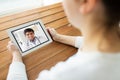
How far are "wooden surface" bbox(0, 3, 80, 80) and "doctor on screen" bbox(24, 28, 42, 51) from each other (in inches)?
1.5

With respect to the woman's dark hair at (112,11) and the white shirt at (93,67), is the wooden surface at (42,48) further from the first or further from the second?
the woman's dark hair at (112,11)

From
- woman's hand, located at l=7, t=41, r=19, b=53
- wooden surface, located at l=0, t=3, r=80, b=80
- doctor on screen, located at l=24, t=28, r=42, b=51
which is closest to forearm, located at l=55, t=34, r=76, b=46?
wooden surface, located at l=0, t=3, r=80, b=80

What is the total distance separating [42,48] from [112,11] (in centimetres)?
62

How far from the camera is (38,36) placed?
1.09 m

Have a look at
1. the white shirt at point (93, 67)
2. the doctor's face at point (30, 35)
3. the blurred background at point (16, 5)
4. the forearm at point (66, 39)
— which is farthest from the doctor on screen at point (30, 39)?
the blurred background at point (16, 5)

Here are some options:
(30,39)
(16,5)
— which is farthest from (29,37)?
(16,5)

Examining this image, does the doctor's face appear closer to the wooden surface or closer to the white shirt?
the wooden surface

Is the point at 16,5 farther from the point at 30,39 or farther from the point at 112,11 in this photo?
the point at 112,11

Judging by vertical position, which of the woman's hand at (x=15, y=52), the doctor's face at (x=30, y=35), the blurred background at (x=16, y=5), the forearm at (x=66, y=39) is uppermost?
the blurred background at (x=16, y=5)

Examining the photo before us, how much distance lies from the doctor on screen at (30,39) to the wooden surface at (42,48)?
4 centimetres

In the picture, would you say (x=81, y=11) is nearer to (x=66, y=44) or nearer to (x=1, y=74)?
(x=1, y=74)

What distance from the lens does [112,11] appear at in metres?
0.52

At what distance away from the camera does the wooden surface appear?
0.96m

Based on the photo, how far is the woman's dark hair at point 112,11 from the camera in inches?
20.1
